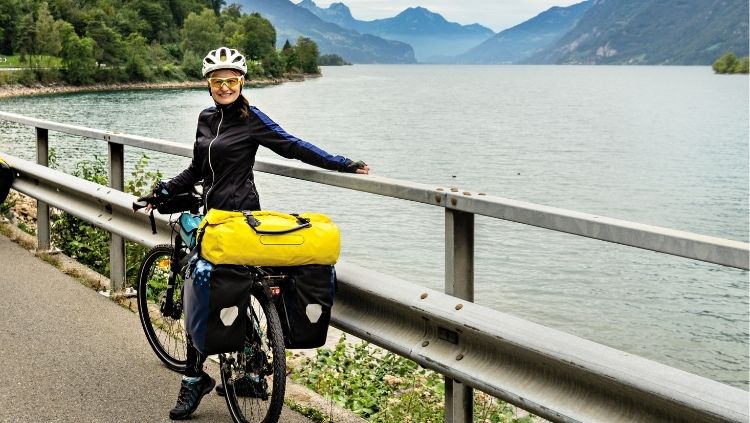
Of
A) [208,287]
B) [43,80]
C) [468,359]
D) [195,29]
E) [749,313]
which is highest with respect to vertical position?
[195,29]

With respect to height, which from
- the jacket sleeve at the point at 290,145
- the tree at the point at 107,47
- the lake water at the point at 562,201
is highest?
the tree at the point at 107,47

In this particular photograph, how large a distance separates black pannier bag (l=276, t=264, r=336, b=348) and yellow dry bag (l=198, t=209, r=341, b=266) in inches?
2.0

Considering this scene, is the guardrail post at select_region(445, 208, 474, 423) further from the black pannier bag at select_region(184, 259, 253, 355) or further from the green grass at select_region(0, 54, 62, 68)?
the green grass at select_region(0, 54, 62, 68)

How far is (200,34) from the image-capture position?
178 metres

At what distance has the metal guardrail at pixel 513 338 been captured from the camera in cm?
276

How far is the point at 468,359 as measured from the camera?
12.0ft

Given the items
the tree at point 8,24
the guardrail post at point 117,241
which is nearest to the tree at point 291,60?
the tree at point 8,24

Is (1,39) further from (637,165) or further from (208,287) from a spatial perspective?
(208,287)

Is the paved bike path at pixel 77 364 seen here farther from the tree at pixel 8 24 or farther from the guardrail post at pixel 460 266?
the tree at pixel 8 24

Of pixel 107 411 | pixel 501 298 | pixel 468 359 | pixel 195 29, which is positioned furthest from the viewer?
pixel 195 29

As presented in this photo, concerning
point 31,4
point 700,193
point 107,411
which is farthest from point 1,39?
point 107,411

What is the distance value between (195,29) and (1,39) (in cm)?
4250

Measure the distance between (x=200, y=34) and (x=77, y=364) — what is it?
179 m

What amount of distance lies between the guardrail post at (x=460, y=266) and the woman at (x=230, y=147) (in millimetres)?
778
